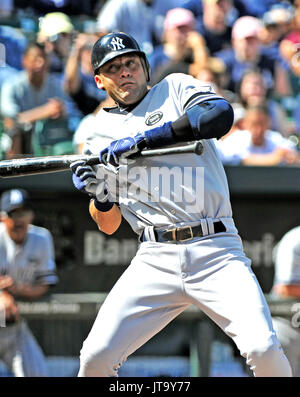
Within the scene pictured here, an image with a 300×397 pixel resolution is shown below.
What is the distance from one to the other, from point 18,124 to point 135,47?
117 inches

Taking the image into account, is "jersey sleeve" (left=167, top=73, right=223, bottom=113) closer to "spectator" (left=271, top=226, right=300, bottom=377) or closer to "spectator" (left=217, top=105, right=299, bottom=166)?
"spectator" (left=271, top=226, right=300, bottom=377)

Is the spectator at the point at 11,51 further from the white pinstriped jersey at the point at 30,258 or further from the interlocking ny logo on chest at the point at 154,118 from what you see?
the interlocking ny logo on chest at the point at 154,118

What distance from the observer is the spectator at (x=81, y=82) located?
22.6 ft

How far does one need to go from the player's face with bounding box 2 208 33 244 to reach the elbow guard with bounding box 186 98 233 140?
320 cm

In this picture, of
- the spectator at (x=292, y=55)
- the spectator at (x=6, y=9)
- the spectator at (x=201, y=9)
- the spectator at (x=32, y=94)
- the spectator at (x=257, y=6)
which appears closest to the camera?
the spectator at (x=32, y=94)

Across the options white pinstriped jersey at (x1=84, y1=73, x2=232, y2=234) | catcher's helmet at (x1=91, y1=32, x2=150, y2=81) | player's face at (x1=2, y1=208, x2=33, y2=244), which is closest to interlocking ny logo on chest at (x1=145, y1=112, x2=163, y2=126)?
white pinstriped jersey at (x1=84, y1=73, x2=232, y2=234)

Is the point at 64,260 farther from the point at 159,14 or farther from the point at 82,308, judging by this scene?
the point at 159,14

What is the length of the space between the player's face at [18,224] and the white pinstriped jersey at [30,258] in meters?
0.03

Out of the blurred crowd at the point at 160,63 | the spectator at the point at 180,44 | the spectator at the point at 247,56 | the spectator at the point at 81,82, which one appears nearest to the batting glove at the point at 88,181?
the blurred crowd at the point at 160,63

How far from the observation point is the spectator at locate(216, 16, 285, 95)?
7383 millimetres

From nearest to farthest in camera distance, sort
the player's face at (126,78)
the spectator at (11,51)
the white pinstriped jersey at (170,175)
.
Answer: the white pinstriped jersey at (170,175), the player's face at (126,78), the spectator at (11,51)

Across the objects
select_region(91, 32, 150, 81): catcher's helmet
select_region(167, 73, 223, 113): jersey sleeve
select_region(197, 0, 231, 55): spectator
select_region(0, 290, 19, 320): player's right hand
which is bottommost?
select_region(0, 290, 19, 320): player's right hand

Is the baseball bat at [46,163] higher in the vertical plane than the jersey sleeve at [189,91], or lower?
lower
